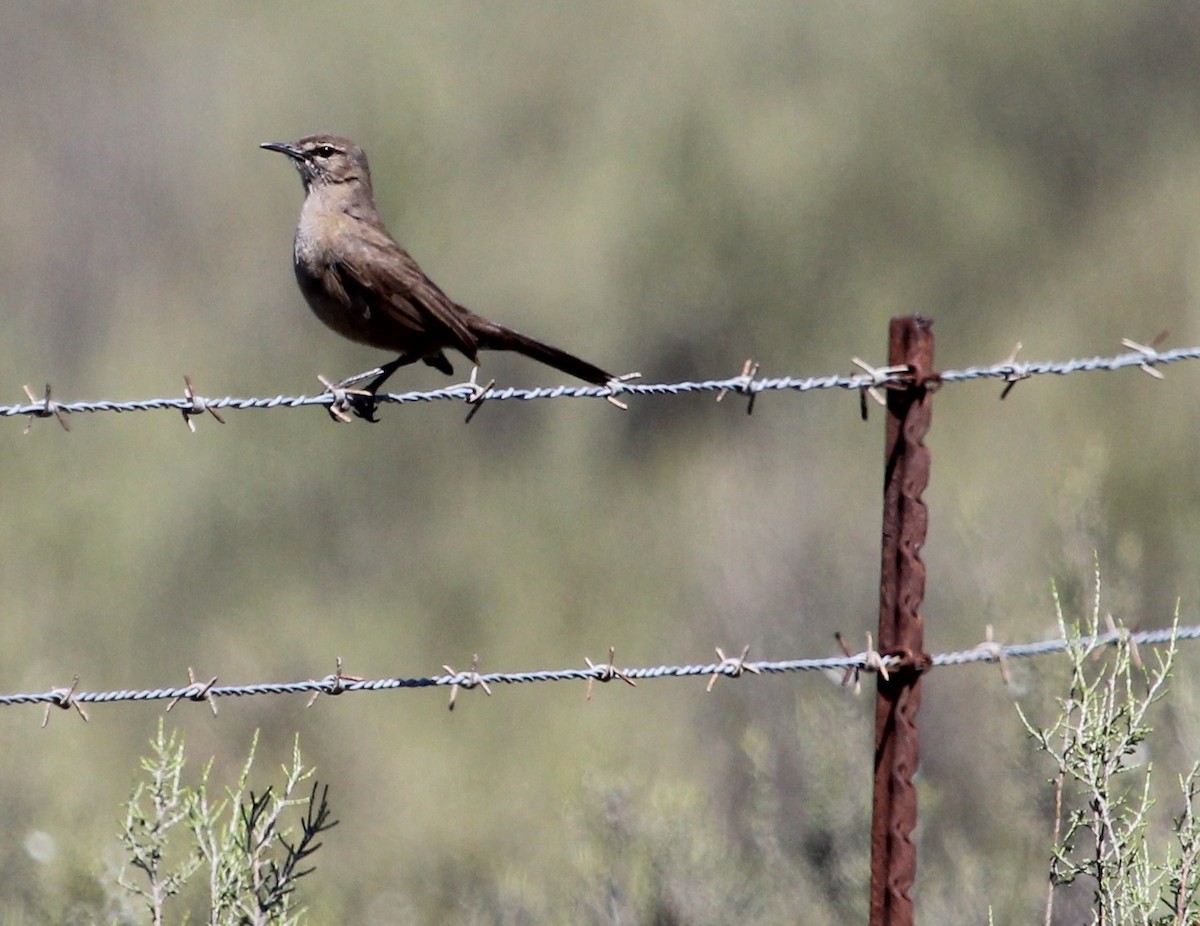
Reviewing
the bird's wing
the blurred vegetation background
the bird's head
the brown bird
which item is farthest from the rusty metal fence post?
the bird's head

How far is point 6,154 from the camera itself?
1437 cm

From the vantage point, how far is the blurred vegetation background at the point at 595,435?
6.58m

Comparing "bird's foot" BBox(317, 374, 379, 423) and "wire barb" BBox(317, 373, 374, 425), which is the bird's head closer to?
"bird's foot" BBox(317, 374, 379, 423)

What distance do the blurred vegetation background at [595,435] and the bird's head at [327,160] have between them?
8.09 feet

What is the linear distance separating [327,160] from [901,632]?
12.6ft

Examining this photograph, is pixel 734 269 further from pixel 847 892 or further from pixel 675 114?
pixel 847 892

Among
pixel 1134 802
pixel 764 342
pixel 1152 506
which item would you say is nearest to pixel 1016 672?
pixel 1134 802

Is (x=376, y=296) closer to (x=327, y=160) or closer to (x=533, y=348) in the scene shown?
(x=533, y=348)

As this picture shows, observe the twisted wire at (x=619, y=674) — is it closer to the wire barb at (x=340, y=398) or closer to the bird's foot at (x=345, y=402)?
the bird's foot at (x=345, y=402)

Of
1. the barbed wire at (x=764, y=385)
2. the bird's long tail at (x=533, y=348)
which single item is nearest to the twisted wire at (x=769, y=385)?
the barbed wire at (x=764, y=385)

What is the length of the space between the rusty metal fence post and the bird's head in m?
3.53

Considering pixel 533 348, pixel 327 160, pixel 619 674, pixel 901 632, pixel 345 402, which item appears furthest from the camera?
pixel 327 160

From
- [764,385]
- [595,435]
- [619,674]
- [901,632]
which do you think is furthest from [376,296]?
[595,435]

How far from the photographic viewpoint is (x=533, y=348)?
5891mm
